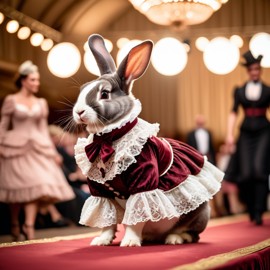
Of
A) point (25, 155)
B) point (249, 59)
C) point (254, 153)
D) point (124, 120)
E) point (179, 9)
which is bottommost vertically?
point (254, 153)

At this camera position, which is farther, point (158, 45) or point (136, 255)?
point (158, 45)

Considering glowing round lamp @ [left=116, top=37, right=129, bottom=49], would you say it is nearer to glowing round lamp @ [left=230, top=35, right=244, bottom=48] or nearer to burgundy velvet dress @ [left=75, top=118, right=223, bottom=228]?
glowing round lamp @ [left=230, top=35, right=244, bottom=48]

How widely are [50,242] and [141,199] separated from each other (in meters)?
0.82

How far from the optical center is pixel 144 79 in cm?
1359

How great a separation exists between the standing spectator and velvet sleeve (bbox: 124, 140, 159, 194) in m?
2.49

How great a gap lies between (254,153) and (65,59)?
3.53 m

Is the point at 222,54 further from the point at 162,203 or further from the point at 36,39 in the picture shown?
the point at 162,203

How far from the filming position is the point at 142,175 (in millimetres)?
3576

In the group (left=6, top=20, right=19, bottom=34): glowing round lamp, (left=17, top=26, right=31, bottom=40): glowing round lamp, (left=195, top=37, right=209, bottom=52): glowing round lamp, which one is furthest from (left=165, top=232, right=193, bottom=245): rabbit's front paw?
(left=195, top=37, right=209, bottom=52): glowing round lamp

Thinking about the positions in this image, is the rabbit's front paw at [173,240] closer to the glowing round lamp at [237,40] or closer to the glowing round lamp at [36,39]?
the glowing round lamp at [36,39]

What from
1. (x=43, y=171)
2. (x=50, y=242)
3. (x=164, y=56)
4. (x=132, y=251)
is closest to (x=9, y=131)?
(x=43, y=171)

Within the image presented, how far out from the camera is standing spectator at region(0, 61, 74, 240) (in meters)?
5.97

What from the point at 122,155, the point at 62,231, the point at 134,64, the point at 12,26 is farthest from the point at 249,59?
the point at 12,26

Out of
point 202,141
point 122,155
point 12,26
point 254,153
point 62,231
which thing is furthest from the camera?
point 202,141
